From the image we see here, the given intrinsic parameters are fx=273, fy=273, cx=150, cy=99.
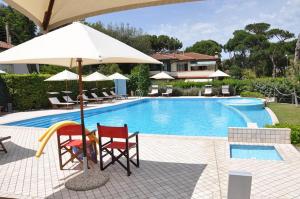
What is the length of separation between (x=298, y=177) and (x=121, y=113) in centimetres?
1516

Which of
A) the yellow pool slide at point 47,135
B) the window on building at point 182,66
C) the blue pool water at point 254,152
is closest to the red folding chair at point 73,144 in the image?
the yellow pool slide at point 47,135

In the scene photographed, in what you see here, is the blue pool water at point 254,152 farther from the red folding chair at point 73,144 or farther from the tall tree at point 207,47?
the tall tree at point 207,47

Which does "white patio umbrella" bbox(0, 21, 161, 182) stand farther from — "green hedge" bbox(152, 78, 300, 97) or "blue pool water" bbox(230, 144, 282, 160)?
"green hedge" bbox(152, 78, 300, 97)

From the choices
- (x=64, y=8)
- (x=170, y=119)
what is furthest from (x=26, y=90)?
(x=64, y=8)

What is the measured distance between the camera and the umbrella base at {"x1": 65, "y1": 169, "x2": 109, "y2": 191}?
5.39 metres

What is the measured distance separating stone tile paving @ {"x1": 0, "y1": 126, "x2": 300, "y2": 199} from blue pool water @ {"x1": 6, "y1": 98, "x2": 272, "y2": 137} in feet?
17.1

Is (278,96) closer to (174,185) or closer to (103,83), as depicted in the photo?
(103,83)

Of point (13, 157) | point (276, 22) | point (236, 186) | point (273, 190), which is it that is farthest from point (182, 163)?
point (276, 22)

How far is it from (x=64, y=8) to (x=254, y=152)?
6791 millimetres

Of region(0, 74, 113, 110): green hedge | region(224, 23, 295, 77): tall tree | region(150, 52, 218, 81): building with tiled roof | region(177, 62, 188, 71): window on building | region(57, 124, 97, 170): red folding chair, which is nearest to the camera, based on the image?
region(57, 124, 97, 170): red folding chair

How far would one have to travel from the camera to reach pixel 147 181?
570 cm

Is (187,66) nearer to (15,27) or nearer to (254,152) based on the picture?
(15,27)


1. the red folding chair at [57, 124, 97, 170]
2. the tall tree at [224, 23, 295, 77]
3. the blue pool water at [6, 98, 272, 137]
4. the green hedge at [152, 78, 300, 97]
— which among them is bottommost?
the blue pool water at [6, 98, 272, 137]

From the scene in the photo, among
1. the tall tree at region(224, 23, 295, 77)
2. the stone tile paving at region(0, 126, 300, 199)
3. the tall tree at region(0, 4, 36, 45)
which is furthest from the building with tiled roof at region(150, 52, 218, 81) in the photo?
the stone tile paving at region(0, 126, 300, 199)
